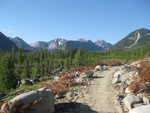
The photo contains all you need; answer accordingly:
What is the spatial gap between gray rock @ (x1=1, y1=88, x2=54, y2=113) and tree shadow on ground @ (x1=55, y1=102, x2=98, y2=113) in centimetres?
122

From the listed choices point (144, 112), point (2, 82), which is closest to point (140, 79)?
point (144, 112)

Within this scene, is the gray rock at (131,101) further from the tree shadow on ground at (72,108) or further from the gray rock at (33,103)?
the gray rock at (33,103)

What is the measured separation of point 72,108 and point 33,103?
129 inches

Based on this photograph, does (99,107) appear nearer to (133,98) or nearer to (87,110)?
(87,110)

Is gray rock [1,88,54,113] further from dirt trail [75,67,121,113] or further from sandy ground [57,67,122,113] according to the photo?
dirt trail [75,67,121,113]

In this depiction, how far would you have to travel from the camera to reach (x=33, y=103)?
42.6 feet

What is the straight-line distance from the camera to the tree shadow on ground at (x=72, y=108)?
14.7 meters

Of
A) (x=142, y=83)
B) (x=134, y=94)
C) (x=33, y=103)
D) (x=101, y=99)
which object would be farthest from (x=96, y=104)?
(x=142, y=83)

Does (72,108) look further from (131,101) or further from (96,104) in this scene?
(131,101)

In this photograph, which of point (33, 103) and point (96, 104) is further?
point (96, 104)

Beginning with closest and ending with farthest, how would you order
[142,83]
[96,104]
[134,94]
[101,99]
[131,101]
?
[131,101] → [96,104] → [101,99] → [134,94] → [142,83]

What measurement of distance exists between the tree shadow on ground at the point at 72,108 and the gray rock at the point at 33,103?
122 cm

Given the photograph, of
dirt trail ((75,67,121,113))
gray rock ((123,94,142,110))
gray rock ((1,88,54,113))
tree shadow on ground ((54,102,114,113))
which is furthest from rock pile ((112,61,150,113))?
gray rock ((1,88,54,113))

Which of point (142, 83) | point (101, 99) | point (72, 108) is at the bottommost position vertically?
point (72, 108)
